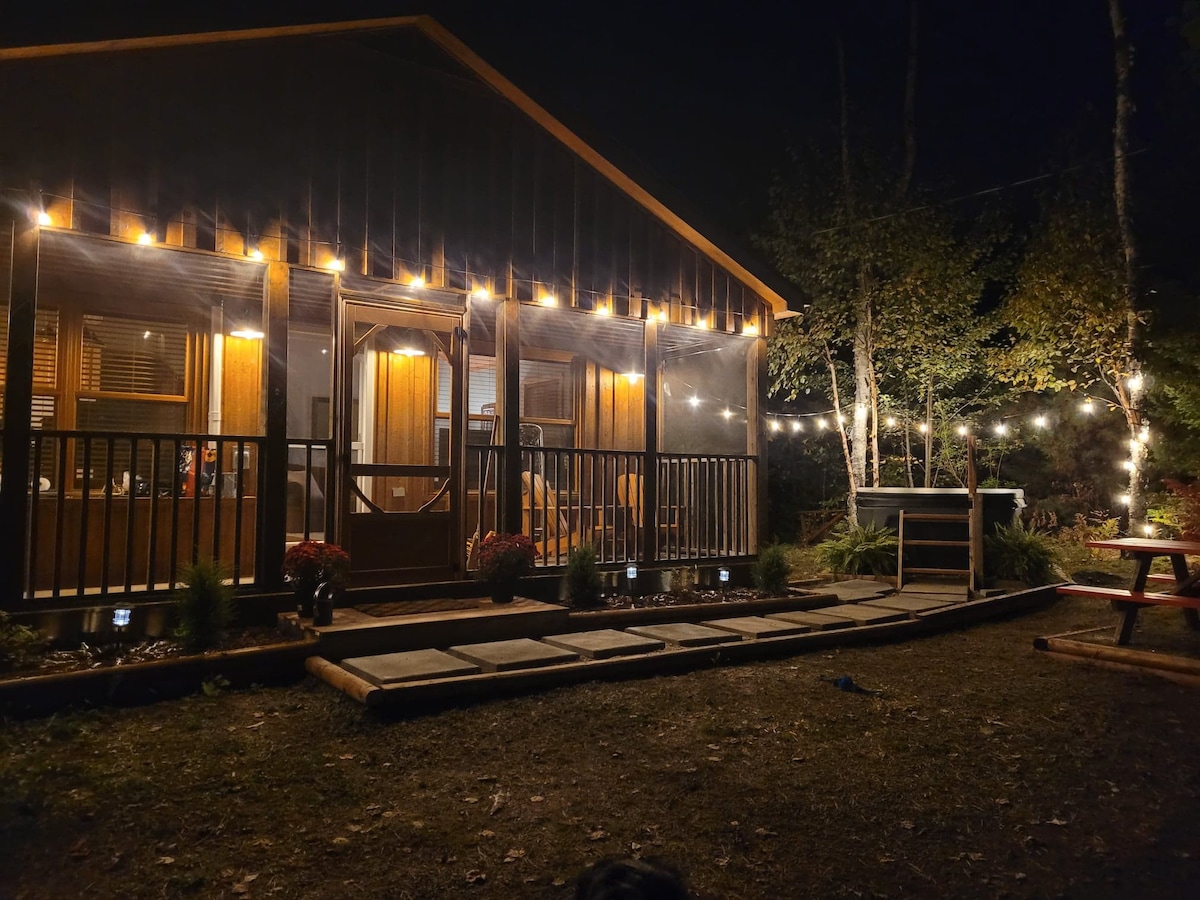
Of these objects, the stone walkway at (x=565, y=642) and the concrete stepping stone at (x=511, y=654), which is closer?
the stone walkway at (x=565, y=642)

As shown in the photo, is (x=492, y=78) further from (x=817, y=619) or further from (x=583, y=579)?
(x=817, y=619)

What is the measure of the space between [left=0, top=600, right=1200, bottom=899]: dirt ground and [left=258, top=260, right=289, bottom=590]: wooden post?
4.56ft

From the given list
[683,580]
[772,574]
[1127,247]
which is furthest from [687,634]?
[1127,247]

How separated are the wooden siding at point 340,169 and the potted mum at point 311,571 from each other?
236 centimetres

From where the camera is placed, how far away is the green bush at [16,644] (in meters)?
4.78

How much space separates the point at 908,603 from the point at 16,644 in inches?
304

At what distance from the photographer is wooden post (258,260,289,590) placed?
621 cm

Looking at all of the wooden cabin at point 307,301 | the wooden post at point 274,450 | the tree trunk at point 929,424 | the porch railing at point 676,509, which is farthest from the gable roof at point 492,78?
the tree trunk at point 929,424

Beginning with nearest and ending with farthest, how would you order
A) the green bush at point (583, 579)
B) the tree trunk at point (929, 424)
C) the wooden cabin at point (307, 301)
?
the wooden cabin at point (307, 301) < the green bush at point (583, 579) < the tree trunk at point (929, 424)

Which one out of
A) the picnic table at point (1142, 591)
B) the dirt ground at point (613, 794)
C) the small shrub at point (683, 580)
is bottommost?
the dirt ground at point (613, 794)

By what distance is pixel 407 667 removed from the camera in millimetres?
5066

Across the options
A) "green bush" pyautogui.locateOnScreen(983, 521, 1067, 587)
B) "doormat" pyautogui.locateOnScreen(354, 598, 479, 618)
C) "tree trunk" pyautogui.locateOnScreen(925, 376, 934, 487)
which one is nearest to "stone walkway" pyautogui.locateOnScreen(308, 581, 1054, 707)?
"doormat" pyautogui.locateOnScreen(354, 598, 479, 618)

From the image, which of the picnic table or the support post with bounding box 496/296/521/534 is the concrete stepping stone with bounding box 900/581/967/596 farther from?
the support post with bounding box 496/296/521/534

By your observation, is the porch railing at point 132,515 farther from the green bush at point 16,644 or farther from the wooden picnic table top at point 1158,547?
the wooden picnic table top at point 1158,547
